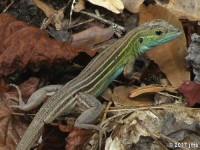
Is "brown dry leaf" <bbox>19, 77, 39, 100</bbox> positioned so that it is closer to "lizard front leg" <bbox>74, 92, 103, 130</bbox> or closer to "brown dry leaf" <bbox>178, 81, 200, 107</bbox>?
"lizard front leg" <bbox>74, 92, 103, 130</bbox>

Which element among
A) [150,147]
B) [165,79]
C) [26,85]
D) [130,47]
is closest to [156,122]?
[150,147]

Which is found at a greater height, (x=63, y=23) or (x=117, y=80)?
(x=63, y=23)

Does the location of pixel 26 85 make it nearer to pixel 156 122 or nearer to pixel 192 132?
pixel 156 122

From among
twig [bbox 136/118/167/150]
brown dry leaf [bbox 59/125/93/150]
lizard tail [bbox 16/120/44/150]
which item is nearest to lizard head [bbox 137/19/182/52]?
twig [bbox 136/118/167/150]

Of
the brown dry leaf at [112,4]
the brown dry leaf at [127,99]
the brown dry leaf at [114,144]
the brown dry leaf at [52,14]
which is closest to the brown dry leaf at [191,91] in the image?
the brown dry leaf at [127,99]

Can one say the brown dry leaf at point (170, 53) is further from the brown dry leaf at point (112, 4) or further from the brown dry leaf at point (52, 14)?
the brown dry leaf at point (52, 14)
